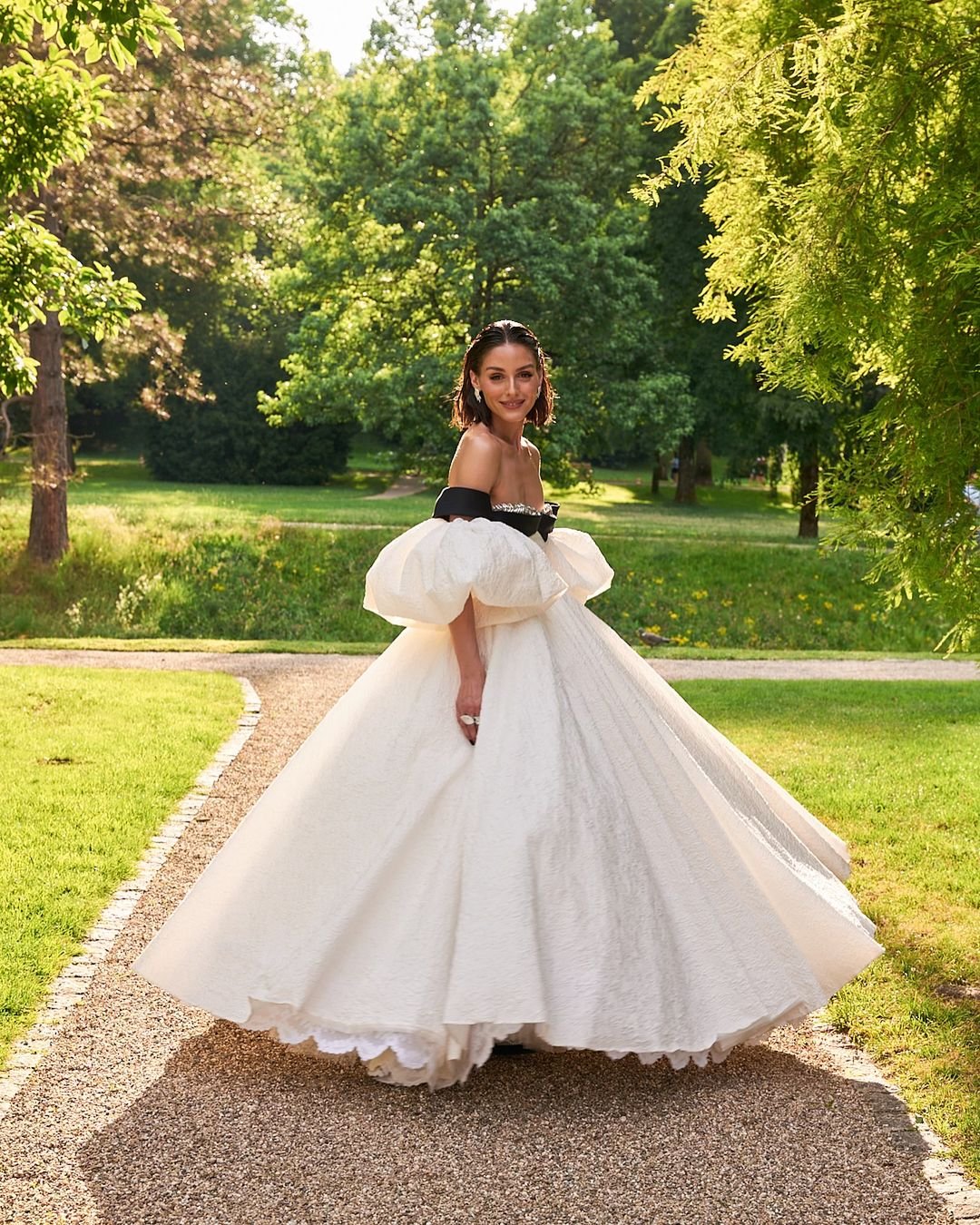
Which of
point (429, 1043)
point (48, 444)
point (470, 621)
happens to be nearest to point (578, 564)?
point (470, 621)

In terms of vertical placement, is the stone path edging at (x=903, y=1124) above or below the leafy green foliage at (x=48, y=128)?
below

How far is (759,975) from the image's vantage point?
151 inches

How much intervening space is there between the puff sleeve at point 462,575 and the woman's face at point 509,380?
0.37 metres

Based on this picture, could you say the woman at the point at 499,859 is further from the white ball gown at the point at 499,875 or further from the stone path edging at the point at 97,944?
the stone path edging at the point at 97,944

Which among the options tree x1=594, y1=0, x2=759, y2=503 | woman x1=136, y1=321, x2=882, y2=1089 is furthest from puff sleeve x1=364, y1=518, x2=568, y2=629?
tree x1=594, y1=0, x2=759, y2=503

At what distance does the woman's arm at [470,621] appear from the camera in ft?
13.4

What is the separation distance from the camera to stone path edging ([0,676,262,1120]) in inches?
162

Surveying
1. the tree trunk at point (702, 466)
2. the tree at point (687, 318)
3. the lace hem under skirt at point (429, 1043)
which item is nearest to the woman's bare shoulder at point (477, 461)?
the lace hem under skirt at point (429, 1043)

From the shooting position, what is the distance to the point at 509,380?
4.32 metres

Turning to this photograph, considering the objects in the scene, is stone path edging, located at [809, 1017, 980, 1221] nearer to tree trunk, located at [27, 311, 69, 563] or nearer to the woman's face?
the woman's face

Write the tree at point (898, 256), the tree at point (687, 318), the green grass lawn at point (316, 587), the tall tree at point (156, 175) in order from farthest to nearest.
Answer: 1. the tree at point (687, 318)
2. the tall tree at point (156, 175)
3. the green grass lawn at point (316, 587)
4. the tree at point (898, 256)

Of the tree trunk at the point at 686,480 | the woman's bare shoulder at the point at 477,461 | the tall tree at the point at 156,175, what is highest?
the tall tree at the point at 156,175

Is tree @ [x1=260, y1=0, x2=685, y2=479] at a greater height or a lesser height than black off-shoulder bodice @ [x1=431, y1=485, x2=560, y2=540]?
greater

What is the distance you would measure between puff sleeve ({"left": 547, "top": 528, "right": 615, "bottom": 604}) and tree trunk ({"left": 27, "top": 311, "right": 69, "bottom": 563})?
52.8 feet
